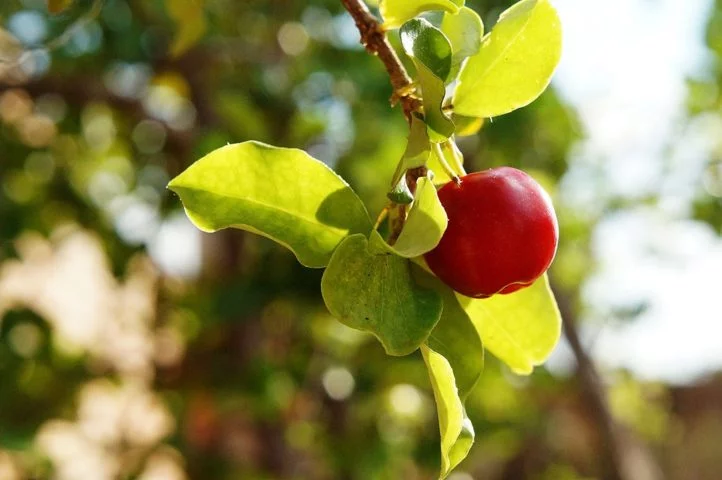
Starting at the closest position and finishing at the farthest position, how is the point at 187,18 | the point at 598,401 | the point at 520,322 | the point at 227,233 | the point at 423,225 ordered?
the point at 423,225 < the point at 520,322 < the point at 187,18 < the point at 598,401 < the point at 227,233

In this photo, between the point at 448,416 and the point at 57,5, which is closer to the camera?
the point at 448,416

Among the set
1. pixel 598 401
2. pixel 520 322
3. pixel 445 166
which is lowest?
pixel 598 401

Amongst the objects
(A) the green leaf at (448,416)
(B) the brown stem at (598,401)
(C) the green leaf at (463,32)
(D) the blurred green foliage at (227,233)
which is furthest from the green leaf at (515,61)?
(B) the brown stem at (598,401)

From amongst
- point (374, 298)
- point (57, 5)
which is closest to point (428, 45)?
point (374, 298)

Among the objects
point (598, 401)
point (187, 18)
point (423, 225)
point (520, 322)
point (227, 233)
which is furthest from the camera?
point (227, 233)

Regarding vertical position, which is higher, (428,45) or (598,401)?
(428,45)

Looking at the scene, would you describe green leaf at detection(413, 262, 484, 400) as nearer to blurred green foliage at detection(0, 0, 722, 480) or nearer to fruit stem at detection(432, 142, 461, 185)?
fruit stem at detection(432, 142, 461, 185)

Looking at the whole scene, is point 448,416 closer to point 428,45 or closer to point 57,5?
point 428,45
